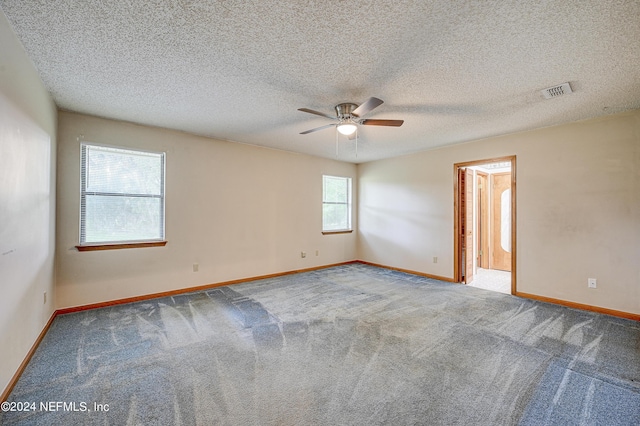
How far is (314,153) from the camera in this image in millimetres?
5539

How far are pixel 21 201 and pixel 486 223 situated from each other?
292 inches

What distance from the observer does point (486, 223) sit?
6258 mm

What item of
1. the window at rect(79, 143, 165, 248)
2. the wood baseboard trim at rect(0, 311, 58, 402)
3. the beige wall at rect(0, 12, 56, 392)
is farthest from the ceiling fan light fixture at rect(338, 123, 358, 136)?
the wood baseboard trim at rect(0, 311, 58, 402)

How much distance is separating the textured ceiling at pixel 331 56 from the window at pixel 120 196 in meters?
0.60

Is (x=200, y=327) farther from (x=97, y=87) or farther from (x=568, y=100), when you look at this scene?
(x=568, y=100)

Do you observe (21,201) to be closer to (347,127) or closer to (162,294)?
(162,294)

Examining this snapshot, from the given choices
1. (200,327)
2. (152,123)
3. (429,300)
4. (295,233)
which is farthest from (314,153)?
(200,327)

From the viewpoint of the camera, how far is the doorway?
15.1 ft

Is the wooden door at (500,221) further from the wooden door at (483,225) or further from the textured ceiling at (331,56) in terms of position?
the textured ceiling at (331,56)

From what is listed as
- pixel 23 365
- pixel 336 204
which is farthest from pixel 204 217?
pixel 336 204

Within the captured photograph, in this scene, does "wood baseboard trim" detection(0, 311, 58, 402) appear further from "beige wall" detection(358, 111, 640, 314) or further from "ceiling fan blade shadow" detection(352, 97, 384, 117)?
"beige wall" detection(358, 111, 640, 314)

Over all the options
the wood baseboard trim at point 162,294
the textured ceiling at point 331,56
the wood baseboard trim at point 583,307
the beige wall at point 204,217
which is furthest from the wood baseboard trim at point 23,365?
the wood baseboard trim at point 583,307

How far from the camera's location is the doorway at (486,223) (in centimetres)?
460

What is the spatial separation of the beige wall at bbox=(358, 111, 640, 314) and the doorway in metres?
0.11
